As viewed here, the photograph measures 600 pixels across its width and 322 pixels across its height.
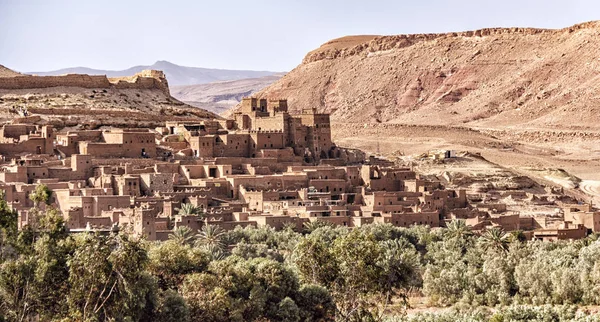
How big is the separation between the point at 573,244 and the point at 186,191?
44.5 ft

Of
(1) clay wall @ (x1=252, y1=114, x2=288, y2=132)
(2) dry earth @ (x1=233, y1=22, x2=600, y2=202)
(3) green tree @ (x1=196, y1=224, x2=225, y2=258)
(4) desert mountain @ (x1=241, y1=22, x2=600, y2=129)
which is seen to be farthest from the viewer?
(4) desert mountain @ (x1=241, y1=22, x2=600, y2=129)

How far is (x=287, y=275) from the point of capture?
3388 cm

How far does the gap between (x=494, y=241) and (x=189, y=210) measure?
1014 cm

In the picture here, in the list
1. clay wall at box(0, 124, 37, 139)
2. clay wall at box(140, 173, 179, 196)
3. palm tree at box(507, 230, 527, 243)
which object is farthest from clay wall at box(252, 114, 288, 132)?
palm tree at box(507, 230, 527, 243)

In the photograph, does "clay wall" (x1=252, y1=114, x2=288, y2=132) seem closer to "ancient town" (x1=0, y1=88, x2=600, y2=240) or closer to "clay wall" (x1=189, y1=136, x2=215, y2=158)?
"ancient town" (x1=0, y1=88, x2=600, y2=240)

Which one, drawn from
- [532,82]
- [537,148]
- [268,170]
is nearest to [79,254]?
[268,170]

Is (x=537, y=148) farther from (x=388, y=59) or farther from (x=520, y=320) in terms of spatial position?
(x=520, y=320)

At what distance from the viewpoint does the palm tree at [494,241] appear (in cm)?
4259

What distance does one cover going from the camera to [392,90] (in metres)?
116

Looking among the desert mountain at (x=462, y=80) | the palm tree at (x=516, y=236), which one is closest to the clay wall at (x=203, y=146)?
the palm tree at (x=516, y=236)

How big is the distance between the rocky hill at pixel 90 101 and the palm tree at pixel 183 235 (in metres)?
18.3

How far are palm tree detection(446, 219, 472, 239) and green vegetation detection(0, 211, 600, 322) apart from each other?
5 centimetres

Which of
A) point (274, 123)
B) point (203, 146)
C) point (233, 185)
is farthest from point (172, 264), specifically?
point (274, 123)

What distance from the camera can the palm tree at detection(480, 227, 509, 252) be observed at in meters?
42.6
